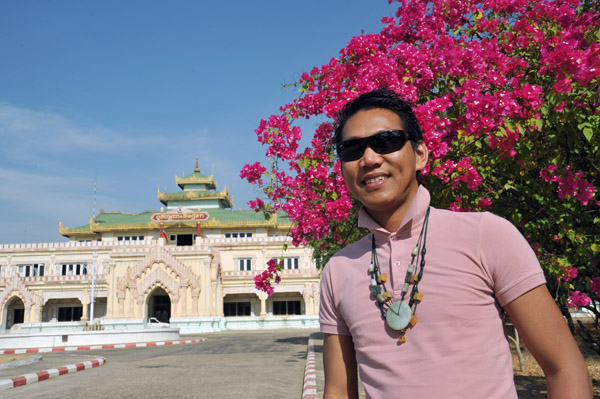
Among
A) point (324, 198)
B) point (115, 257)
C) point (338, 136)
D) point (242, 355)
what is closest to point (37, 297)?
point (115, 257)

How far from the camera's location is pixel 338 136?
1.93 metres

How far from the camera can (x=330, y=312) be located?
5.97 feet

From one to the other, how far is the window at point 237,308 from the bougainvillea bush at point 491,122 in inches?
1262

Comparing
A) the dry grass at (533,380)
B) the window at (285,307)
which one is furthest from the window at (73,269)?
the dry grass at (533,380)

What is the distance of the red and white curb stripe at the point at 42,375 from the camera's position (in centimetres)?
932

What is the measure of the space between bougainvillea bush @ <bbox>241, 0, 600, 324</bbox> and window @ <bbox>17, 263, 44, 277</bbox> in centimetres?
3947

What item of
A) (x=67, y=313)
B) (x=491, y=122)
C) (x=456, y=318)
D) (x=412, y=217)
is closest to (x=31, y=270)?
(x=67, y=313)

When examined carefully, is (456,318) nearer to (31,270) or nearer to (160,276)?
(160,276)

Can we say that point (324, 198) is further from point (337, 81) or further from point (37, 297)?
point (37, 297)

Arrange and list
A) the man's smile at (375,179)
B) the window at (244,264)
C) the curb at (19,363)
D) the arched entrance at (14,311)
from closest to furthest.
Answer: the man's smile at (375,179) → the curb at (19,363) → the arched entrance at (14,311) → the window at (244,264)

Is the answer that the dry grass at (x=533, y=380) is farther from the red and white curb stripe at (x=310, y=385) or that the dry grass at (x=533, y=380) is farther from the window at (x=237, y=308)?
the window at (x=237, y=308)

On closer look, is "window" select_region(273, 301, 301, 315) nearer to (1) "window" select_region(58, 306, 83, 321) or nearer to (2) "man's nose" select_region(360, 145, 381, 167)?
(1) "window" select_region(58, 306, 83, 321)

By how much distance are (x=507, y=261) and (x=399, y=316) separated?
0.34 m

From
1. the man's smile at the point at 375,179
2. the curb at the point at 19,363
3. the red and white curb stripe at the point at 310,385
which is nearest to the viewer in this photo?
the man's smile at the point at 375,179
